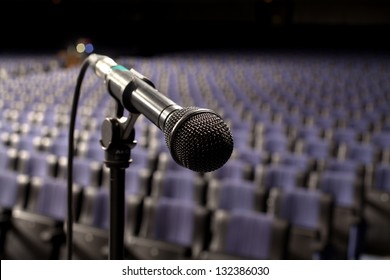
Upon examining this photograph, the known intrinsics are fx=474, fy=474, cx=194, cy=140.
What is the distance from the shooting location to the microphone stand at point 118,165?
499mm

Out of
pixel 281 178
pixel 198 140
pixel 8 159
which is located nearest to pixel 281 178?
pixel 281 178

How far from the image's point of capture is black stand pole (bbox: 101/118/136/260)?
0.50 meters

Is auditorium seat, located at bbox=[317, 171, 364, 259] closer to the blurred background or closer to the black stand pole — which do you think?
the blurred background

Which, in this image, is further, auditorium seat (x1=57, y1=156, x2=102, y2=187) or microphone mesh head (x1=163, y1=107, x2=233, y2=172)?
auditorium seat (x1=57, y1=156, x2=102, y2=187)

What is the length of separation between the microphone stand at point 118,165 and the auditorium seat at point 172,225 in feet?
3.51

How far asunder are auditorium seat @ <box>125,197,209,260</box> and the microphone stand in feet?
3.51

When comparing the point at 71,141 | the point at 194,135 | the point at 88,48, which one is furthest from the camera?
the point at 88,48

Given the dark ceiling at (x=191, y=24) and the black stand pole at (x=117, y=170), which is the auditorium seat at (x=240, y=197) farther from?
the dark ceiling at (x=191, y=24)

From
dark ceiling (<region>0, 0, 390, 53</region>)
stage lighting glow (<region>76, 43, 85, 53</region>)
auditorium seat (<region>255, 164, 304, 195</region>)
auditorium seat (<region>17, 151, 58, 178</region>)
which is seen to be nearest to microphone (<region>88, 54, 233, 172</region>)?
auditorium seat (<region>255, 164, 304, 195</region>)

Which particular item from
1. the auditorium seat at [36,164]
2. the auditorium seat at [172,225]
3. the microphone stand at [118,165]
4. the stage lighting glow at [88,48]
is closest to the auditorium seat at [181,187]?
the auditorium seat at [172,225]

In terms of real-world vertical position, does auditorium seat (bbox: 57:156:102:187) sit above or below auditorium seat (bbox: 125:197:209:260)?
above

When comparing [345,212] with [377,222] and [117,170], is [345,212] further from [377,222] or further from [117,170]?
[117,170]

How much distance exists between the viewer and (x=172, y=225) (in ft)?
5.54
